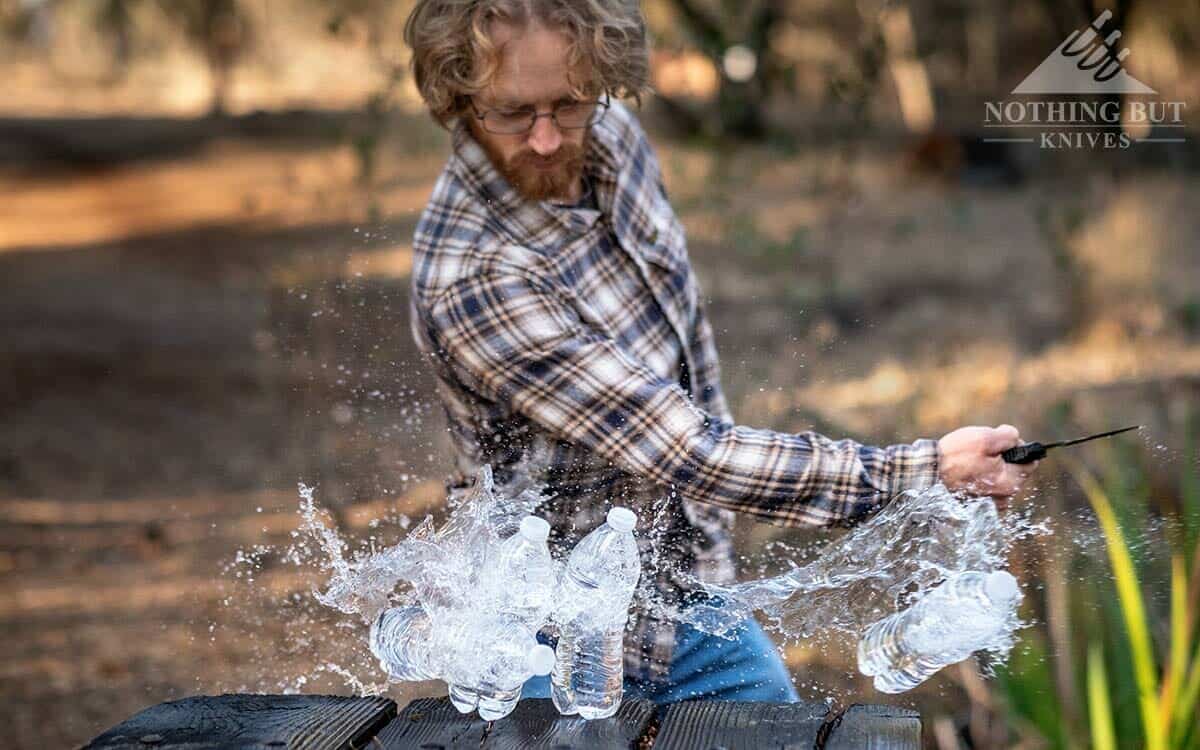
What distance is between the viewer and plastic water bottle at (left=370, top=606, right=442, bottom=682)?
2361 millimetres

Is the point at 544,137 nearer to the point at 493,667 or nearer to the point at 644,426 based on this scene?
the point at 644,426

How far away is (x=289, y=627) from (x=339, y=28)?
2.70 meters

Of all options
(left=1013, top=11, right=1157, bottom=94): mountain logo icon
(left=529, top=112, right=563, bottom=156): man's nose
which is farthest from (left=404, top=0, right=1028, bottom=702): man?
(left=1013, top=11, right=1157, bottom=94): mountain logo icon

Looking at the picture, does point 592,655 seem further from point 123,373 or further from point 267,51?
point 267,51

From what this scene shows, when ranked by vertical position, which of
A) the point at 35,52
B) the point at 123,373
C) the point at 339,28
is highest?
the point at 35,52

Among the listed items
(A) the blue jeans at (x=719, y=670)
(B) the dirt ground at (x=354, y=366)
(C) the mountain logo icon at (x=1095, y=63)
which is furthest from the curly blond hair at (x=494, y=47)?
(C) the mountain logo icon at (x=1095, y=63)

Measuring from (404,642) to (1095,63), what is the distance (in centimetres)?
601

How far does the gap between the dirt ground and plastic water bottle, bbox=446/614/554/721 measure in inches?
20.8

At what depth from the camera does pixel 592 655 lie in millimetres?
2252

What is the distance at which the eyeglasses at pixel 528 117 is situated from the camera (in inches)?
99.3

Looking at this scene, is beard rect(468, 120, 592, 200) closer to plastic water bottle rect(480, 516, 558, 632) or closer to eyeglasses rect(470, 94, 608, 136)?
eyeglasses rect(470, 94, 608, 136)

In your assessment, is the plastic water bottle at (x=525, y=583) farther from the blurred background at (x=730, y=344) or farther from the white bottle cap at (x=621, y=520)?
the blurred background at (x=730, y=344)

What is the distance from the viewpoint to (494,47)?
2.48 metres

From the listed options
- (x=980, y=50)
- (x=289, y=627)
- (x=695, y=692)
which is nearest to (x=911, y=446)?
(x=695, y=692)
